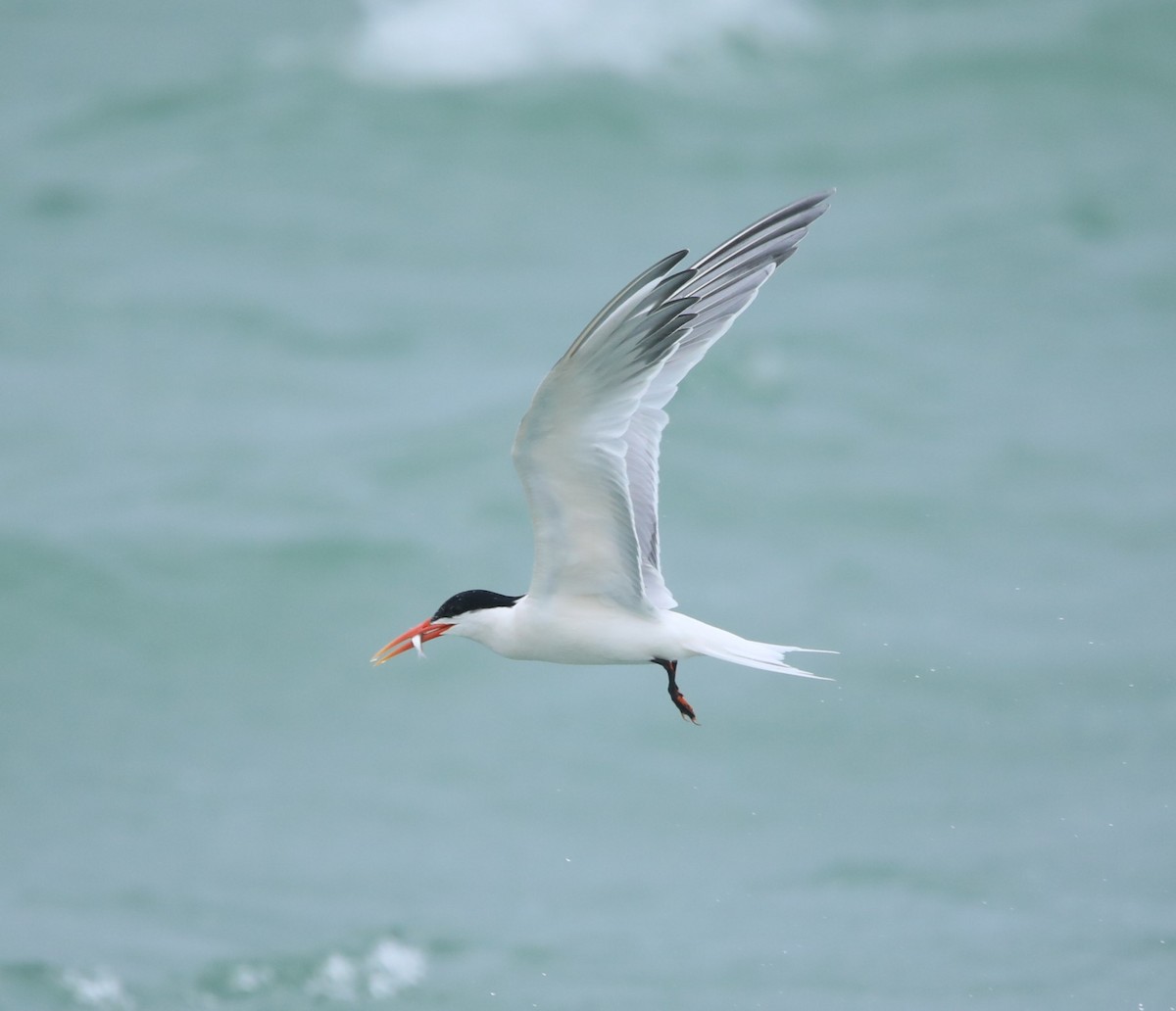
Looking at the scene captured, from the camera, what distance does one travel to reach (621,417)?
6.80m

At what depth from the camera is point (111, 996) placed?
1273 centimetres

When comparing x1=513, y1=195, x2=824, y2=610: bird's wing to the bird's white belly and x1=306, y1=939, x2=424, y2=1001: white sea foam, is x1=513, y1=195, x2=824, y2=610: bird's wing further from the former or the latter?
x1=306, y1=939, x2=424, y2=1001: white sea foam

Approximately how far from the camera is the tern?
6.59 metres

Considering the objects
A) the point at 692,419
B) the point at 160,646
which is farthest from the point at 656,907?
the point at 692,419

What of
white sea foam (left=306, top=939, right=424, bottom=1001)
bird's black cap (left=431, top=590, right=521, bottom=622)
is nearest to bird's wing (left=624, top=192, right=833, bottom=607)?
bird's black cap (left=431, top=590, right=521, bottom=622)

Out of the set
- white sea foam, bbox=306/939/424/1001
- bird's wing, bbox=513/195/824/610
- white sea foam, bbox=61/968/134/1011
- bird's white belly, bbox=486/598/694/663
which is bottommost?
white sea foam, bbox=306/939/424/1001

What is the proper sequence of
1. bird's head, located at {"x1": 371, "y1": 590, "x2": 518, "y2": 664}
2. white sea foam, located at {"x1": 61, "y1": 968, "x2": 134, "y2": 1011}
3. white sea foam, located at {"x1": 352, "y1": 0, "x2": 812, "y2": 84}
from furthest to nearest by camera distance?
white sea foam, located at {"x1": 352, "y1": 0, "x2": 812, "y2": 84} < white sea foam, located at {"x1": 61, "y1": 968, "x2": 134, "y2": 1011} < bird's head, located at {"x1": 371, "y1": 590, "x2": 518, "y2": 664}

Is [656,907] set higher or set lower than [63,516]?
lower

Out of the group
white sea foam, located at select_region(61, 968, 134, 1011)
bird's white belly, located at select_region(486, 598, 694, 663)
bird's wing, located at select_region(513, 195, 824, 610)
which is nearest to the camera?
bird's wing, located at select_region(513, 195, 824, 610)

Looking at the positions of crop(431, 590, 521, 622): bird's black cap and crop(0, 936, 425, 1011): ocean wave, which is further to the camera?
crop(0, 936, 425, 1011): ocean wave

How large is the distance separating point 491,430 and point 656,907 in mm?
5972

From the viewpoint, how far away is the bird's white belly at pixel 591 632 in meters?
7.42

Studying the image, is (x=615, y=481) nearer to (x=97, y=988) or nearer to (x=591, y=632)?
(x=591, y=632)

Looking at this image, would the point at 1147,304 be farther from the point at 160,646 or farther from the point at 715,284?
the point at 715,284
